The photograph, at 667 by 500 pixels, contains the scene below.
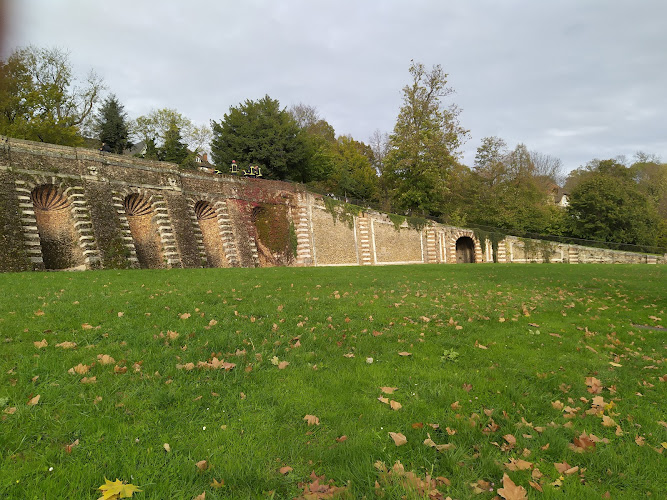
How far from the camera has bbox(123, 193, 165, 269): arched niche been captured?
69.4 ft

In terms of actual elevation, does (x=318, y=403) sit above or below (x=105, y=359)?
below

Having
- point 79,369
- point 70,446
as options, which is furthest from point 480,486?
point 79,369

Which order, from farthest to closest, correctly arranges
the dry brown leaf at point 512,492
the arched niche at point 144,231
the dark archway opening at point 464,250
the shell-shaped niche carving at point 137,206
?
the dark archway opening at point 464,250, the arched niche at point 144,231, the shell-shaped niche carving at point 137,206, the dry brown leaf at point 512,492

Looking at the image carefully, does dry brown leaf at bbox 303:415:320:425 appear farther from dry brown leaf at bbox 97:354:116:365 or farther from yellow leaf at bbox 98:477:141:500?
dry brown leaf at bbox 97:354:116:365

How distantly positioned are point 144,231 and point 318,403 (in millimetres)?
20648

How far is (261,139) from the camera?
3434cm

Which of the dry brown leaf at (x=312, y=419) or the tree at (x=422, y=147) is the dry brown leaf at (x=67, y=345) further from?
the tree at (x=422, y=147)

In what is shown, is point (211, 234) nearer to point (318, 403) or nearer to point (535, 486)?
point (318, 403)

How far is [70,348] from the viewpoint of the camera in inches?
195

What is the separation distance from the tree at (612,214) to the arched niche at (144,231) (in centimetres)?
4605

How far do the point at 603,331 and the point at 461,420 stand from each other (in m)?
5.65

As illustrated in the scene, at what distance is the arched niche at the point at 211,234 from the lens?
24.9 m

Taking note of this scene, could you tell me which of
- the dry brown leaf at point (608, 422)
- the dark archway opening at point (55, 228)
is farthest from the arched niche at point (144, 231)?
the dry brown leaf at point (608, 422)

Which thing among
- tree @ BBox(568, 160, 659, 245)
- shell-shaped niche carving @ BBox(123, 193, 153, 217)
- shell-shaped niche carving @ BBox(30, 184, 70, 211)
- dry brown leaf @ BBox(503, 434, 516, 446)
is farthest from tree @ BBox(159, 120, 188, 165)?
tree @ BBox(568, 160, 659, 245)
